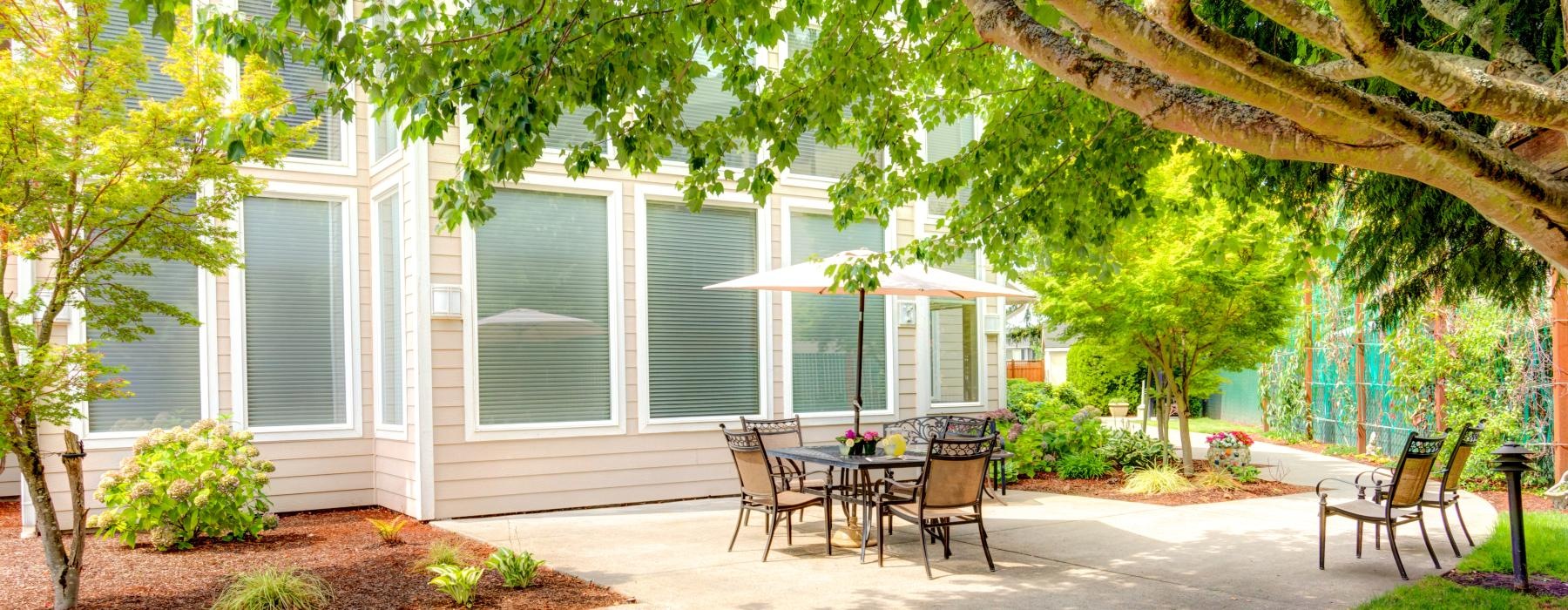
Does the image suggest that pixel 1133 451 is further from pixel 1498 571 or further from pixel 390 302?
pixel 390 302

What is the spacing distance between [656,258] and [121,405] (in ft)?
15.0

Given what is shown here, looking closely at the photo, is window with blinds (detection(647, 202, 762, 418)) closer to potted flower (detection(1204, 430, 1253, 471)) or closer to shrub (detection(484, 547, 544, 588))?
shrub (detection(484, 547, 544, 588))

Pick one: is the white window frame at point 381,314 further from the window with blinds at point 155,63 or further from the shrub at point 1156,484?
the shrub at point 1156,484

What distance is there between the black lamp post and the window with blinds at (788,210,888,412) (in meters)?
6.16

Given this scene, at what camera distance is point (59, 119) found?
18.2 ft

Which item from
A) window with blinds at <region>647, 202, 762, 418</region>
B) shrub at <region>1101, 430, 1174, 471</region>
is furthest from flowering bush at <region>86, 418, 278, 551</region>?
shrub at <region>1101, 430, 1174, 471</region>

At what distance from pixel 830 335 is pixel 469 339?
3.80 metres

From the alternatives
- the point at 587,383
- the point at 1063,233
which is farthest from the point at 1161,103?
the point at 587,383

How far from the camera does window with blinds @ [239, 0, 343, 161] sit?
9.55 metres

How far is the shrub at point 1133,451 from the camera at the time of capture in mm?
11961

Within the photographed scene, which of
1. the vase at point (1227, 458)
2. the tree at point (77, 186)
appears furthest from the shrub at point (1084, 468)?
the tree at point (77, 186)

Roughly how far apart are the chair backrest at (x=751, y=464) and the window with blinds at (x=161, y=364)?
188 inches

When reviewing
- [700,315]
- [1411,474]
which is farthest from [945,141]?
[1411,474]

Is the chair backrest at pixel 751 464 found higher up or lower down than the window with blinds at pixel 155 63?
lower down
